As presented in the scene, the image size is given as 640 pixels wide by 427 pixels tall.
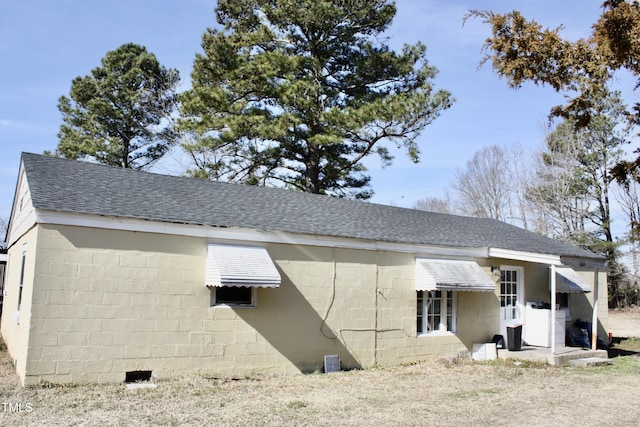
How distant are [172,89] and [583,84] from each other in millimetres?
24582

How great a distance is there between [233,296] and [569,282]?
35.1 feet

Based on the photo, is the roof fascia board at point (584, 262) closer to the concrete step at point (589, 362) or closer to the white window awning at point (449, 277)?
the concrete step at point (589, 362)

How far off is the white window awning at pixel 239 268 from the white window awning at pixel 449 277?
164 inches

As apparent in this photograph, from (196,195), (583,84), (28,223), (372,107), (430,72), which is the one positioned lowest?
(28,223)

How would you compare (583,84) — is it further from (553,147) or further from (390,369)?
(553,147)

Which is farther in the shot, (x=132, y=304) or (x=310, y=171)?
(x=310, y=171)

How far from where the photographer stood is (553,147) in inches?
1470

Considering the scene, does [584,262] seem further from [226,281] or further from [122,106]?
[122,106]

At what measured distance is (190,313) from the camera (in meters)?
10.9

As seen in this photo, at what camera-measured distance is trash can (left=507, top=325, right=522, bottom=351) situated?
14.9 m

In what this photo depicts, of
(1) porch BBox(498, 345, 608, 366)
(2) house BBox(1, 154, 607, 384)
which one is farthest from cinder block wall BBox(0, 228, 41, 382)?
(1) porch BBox(498, 345, 608, 366)

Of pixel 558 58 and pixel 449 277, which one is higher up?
pixel 558 58

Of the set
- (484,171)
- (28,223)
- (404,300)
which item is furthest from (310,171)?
(484,171)

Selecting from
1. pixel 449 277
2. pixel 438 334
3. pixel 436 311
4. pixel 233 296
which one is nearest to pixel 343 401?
pixel 233 296
